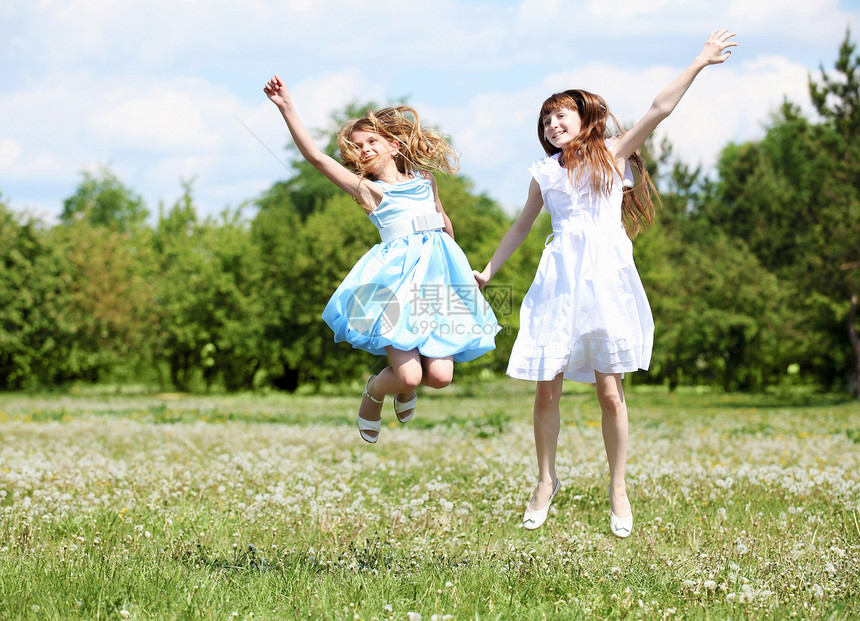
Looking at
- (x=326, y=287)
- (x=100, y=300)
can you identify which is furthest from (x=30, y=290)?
(x=326, y=287)

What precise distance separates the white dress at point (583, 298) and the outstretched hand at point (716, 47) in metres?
0.87

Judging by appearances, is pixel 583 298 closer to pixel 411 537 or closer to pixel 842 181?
pixel 411 537

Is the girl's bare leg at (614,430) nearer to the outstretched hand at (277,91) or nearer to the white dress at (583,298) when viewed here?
the white dress at (583,298)

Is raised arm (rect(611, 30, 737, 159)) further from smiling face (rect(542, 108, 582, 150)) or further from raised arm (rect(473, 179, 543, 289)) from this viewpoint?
raised arm (rect(473, 179, 543, 289))

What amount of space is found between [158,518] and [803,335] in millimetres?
33988

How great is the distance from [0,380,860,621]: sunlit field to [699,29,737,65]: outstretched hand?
2.87 meters

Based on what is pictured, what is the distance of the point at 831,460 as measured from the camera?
9.52 metres

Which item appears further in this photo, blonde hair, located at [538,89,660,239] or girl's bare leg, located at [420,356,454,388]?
blonde hair, located at [538,89,660,239]

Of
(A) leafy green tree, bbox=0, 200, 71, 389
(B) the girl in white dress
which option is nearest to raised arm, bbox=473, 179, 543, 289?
(B) the girl in white dress

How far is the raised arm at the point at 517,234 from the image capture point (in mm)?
5418

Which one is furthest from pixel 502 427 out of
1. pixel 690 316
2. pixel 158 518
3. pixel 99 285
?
pixel 690 316

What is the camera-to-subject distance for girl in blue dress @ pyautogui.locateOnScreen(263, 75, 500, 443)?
502 cm

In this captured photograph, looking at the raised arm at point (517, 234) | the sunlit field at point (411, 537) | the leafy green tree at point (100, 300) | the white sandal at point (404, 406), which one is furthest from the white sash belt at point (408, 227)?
the leafy green tree at point (100, 300)

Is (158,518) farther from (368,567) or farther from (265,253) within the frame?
(265,253)
